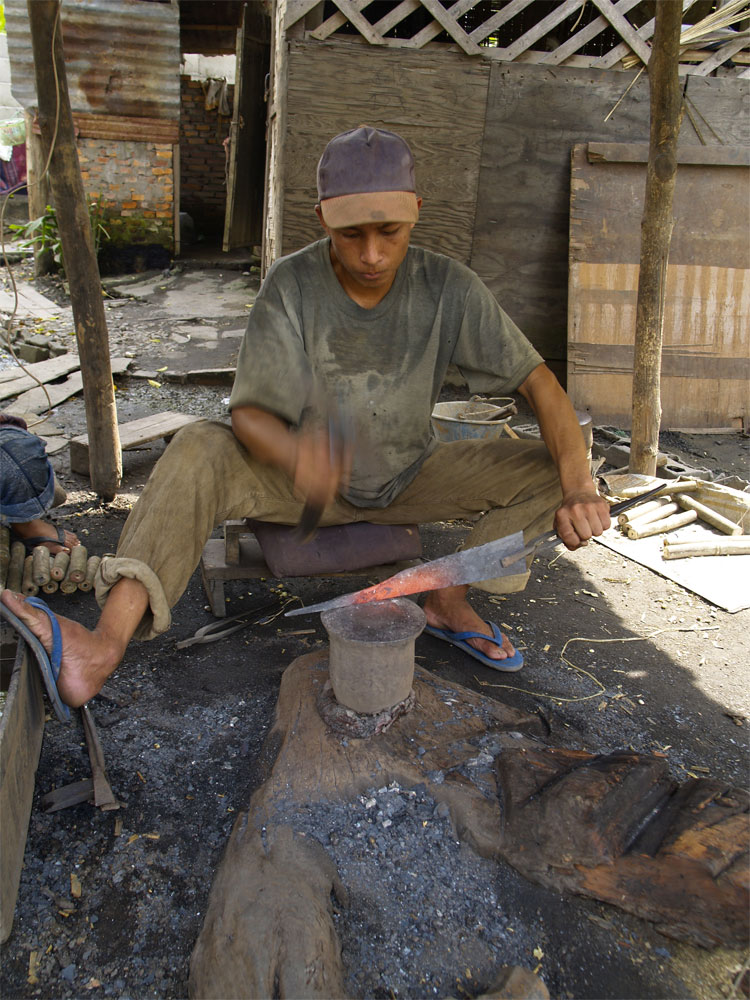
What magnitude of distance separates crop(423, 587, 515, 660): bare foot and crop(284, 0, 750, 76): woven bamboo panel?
424cm

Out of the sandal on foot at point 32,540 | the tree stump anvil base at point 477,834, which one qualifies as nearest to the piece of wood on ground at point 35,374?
the sandal on foot at point 32,540

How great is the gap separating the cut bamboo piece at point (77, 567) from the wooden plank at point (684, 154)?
4.80 m

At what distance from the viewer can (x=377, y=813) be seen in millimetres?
1929

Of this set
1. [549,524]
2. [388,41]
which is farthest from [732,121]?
[549,524]

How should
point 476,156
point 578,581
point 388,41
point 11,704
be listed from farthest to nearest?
point 476,156 < point 388,41 < point 578,581 < point 11,704

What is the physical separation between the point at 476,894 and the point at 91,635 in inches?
45.6

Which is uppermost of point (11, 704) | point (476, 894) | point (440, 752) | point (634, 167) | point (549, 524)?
point (634, 167)

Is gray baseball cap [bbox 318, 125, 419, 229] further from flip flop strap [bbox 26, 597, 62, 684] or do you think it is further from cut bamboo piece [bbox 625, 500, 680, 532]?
cut bamboo piece [bbox 625, 500, 680, 532]

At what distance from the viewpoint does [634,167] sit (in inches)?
228

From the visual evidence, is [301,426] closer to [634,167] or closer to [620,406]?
[620,406]

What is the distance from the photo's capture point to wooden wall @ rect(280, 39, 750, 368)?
541 centimetres

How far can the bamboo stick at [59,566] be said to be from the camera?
3.10 metres

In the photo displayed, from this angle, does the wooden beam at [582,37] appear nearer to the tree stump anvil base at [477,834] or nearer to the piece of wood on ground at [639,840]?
the tree stump anvil base at [477,834]

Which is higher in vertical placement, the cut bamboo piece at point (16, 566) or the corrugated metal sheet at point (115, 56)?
the corrugated metal sheet at point (115, 56)
